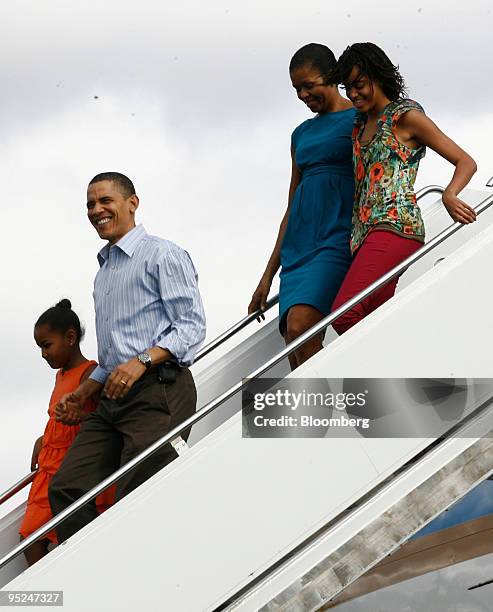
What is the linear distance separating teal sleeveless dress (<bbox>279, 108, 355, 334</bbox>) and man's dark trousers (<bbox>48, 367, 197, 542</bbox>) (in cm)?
71

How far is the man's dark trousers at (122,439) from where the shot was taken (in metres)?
3.77

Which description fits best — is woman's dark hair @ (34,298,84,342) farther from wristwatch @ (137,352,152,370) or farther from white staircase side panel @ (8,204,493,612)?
white staircase side panel @ (8,204,493,612)

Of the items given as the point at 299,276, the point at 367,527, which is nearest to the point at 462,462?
the point at 367,527

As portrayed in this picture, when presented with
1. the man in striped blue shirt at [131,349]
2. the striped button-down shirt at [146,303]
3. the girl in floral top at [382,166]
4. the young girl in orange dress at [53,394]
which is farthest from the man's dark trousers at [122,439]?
the girl in floral top at [382,166]

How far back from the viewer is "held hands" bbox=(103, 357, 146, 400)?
371 centimetres

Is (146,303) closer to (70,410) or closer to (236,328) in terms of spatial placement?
(70,410)

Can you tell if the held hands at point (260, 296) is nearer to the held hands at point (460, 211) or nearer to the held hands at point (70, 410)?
the held hands at point (70, 410)

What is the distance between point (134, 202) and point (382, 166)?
40.0 inches

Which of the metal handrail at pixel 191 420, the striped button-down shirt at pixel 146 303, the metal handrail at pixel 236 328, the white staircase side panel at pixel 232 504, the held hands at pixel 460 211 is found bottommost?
the white staircase side panel at pixel 232 504

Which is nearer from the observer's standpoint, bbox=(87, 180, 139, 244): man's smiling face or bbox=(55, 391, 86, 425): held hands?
bbox=(87, 180, 139, 244): man's smiling face

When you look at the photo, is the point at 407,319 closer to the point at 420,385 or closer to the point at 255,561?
the point at 420,385

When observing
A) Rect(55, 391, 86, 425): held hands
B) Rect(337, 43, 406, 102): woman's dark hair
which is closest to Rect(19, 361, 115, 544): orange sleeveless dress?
Rect(55, 391, 86, 425): held hands

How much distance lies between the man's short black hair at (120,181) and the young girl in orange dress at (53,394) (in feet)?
2.72

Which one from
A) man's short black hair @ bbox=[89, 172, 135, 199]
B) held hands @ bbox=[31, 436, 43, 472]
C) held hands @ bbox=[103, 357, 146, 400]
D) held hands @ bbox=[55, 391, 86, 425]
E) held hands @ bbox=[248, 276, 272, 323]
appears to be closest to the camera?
held hands @ bbox=[103, 357, 146, 400]
